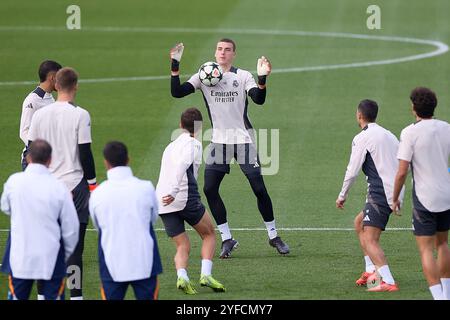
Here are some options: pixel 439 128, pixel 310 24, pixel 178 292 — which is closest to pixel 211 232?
pixel 178 292

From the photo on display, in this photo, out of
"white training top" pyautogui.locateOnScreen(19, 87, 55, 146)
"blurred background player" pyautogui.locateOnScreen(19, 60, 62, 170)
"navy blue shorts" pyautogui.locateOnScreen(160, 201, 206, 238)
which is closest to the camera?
"navy blue shorts" pyautogui.locateOnScreen(160, 201, 206, 238)

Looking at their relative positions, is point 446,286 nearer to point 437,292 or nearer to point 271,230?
point 437,292

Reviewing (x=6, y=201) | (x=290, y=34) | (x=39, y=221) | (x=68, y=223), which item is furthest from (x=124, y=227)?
(x=290, y=34)

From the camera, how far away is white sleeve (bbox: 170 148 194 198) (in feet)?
40.6

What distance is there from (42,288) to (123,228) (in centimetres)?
103

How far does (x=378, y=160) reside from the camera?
12750 mm

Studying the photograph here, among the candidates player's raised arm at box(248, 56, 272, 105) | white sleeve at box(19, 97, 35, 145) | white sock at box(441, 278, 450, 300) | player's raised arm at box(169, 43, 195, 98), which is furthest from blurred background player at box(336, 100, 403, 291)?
white sleeve at box(19, 97, 35, 145)

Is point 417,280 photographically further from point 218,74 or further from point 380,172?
point 218,74

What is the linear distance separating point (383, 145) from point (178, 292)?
2864 mm

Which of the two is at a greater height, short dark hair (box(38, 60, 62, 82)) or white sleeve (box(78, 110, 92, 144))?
short dark hair (box(38, 60, 62, 82))

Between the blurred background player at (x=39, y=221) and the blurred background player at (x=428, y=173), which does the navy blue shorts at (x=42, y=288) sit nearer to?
the blurred background player at (x=39, y=221)

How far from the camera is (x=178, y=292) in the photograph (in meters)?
12.5

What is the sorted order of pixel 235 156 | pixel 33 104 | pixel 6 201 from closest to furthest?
pixel 6 201 < pixel 33 104 < pixel 235 156

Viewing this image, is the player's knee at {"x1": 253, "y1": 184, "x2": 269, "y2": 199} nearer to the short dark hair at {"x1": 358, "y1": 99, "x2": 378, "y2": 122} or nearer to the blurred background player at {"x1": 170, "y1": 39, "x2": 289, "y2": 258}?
the blurred background player at {"x1": 170, "y1": 39, "x2": 289, "y2": 258}
